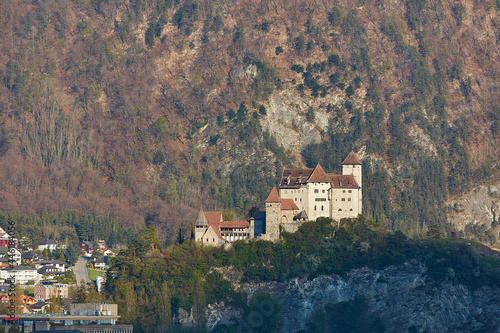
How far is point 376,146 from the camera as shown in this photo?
19600 centimetres

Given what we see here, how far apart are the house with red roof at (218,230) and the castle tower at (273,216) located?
2.38 metres

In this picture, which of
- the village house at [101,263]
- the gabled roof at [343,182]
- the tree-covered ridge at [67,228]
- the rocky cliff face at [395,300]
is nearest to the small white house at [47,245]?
the tree-covered ridge at [67,228]

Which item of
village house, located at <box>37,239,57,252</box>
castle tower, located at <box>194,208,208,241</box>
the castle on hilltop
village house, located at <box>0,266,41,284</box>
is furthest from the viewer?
village house, located at <box>37,239,57,252</box>

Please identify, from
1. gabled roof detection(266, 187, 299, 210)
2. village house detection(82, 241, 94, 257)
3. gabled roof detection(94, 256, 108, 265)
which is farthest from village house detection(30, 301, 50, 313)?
village house detection(82, 241, 94, 257)

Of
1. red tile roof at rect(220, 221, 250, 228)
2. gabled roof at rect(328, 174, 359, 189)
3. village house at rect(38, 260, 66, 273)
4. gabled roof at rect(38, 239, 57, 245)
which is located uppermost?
gabled roof at rect(328, 174, 359, 189)

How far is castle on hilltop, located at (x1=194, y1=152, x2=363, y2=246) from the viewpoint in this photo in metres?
133

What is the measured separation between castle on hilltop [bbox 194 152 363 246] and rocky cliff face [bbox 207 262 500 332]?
660 centimetres

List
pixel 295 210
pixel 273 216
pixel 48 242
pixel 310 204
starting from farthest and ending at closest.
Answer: pixel 48 242 → pixel 295 210 → pixel 310 204 → pixel 273 216

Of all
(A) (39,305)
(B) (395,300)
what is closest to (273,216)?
(B) (395,300)

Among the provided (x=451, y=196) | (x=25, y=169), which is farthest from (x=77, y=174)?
(x=451, y=196)

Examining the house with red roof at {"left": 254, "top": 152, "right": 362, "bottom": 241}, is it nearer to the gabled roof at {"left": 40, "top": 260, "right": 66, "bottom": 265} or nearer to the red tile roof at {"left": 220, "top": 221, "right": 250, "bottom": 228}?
the red tile roof at {"left": 220, "top": 221, "right": 250, "bottom": 228}

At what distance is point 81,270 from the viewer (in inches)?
6348

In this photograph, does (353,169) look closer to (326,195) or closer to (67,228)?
(326,195)

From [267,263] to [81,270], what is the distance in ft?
122
